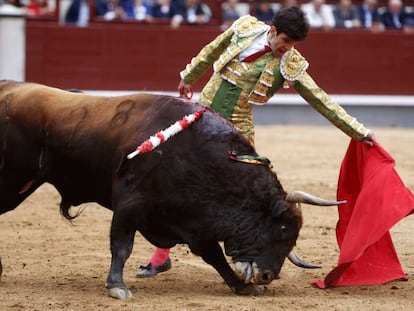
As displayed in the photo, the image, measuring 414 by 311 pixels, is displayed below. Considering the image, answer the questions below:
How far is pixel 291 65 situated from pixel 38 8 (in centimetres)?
823

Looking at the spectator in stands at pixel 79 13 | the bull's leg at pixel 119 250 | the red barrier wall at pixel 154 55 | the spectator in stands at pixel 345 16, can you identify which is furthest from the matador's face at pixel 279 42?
the spectator in stands at pixel 345 16

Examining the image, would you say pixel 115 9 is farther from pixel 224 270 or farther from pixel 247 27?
pixel 224 270

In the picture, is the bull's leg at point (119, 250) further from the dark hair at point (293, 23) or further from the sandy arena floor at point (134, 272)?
the dark hair at point (293, 23)

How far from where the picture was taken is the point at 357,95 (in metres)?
13.0

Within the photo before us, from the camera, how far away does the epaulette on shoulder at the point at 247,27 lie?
4715mm

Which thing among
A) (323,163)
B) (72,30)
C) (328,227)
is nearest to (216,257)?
(328,227)

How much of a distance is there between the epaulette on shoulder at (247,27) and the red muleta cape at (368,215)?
74 cm

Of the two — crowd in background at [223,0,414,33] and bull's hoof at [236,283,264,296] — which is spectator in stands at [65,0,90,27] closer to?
crowd in background at [223,0,414,33]

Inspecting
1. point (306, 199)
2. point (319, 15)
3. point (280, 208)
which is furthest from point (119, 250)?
point (319, 15)

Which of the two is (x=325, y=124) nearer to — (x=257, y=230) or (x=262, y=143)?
(x=262, y=143)

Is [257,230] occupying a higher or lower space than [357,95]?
higher

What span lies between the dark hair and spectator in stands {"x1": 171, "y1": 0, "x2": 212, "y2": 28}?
26.0 ft

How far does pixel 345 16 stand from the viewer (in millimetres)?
12812

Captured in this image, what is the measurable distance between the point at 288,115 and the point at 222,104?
806 cm
